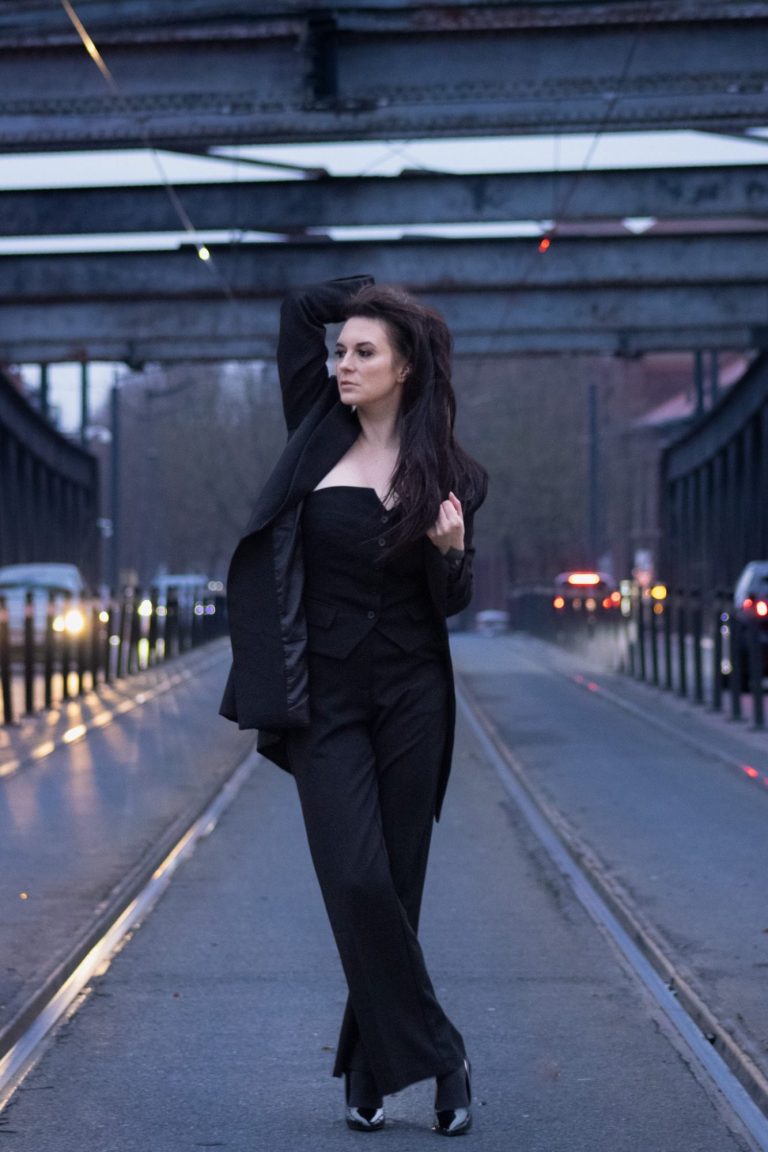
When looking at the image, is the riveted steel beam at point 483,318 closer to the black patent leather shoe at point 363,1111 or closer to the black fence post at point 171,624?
the black fence post at point 171,624

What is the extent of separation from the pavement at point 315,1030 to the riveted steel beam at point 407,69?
7041 mm

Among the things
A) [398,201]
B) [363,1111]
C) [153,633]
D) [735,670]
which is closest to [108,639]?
[153,633]

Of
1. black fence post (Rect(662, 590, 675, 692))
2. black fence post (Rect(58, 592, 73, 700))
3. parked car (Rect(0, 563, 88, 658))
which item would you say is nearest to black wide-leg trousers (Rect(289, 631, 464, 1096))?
black fence post (Rect(58, 592, 73, 700))

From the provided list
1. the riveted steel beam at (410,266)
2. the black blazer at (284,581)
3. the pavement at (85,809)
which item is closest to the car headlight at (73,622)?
the pavement at (85,809)

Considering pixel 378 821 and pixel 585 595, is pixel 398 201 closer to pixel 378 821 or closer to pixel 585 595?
pixel 378 821

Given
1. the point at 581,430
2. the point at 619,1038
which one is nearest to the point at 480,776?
the point at 619,1038

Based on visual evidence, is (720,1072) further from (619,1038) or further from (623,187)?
(623,187)

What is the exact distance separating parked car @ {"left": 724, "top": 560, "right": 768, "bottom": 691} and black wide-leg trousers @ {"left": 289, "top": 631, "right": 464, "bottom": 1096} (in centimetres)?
1358

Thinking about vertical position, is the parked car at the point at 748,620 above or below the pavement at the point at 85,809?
above

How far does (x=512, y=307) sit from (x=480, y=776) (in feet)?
41.3

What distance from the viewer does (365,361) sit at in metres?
4.57

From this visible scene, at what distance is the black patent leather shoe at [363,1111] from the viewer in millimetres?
4699

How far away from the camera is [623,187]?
1992 cm

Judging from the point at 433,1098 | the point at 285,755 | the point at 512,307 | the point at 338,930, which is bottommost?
the point at 433,1098
